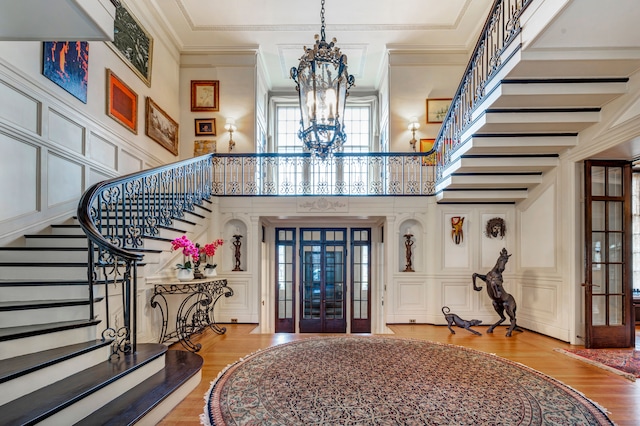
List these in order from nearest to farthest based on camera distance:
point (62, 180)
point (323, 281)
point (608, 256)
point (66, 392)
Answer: point (66, 392)
point (62, 180)
point (608, 256)
point (323, 281)

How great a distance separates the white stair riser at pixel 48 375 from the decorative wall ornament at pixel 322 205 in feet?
14.4

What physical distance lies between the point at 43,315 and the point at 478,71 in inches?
232

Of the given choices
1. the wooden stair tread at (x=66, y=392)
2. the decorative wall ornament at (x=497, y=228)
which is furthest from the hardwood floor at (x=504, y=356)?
the decorative wall ornament at (x=497, y=228)

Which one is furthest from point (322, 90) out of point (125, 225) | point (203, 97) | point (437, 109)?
point (203, 97)

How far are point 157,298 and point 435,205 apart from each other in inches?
196

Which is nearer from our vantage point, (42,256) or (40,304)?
(40,304)

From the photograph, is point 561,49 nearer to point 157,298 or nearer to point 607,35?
point 607,35

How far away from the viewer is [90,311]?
112 inches

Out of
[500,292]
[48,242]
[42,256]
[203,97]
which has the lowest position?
[500,292]

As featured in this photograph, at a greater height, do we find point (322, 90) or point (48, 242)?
point (322, 90)

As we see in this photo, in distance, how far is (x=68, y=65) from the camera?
4688mm

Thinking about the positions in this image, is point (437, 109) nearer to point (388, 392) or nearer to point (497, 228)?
point (497, 228)

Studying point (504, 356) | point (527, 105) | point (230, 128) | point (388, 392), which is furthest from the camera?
point (230, 128)

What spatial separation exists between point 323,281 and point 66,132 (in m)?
6.12
